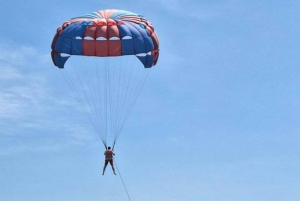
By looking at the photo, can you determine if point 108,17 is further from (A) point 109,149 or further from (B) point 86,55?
(A) point 109,149

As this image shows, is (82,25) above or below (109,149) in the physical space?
above

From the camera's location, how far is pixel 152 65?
67000mm

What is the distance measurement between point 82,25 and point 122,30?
9.27ft

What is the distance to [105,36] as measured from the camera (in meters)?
63.8

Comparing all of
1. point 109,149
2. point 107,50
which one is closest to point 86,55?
point 107,50

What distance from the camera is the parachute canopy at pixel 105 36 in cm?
6381

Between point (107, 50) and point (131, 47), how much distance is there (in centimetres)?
177

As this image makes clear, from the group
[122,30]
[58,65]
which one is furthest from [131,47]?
[58,65]

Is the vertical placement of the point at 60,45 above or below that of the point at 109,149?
above

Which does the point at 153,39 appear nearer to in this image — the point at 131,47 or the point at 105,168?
the point at 131,47

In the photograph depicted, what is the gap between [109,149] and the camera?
6488cm

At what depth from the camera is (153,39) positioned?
214 ft

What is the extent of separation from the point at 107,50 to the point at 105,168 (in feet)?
27.3

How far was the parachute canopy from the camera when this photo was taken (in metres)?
63.8
